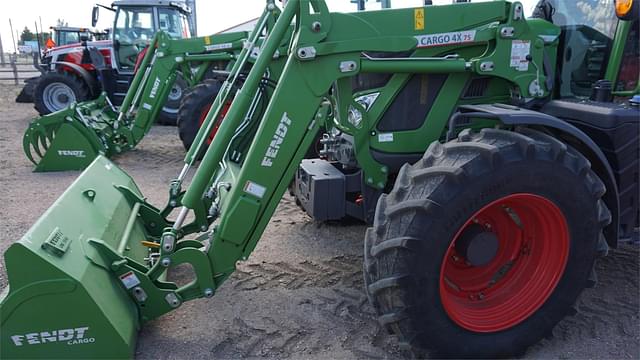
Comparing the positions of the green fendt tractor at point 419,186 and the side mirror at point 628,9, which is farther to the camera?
the side mirror at point 628,9

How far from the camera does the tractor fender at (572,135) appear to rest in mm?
2502

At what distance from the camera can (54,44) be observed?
52.9 ft

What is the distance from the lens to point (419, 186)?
2309mm

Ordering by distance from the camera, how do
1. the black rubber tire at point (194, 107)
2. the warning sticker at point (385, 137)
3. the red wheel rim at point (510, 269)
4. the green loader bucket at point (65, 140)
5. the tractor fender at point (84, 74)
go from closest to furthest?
the red wheel rim at point (510, 269)
the warning sticker at point (385, 137)
the green loader bucket at point (65, 140)
the black rubber tire at point (194, 107)
the tractor fender at point (84, 74)

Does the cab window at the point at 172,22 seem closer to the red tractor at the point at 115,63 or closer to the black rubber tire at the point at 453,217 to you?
the red tractor at the point at 115,63

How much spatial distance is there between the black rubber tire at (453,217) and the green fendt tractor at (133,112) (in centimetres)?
479

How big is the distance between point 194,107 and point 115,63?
4.84 m

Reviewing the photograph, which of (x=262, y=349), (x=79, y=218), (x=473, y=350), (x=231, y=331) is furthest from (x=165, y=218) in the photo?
(x=473, y=350)

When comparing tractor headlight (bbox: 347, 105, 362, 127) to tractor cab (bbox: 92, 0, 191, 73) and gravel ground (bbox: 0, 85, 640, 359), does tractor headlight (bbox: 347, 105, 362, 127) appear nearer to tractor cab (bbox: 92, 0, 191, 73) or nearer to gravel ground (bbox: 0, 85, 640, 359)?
gravel ground (bbox: 0, 85, 640, 359)

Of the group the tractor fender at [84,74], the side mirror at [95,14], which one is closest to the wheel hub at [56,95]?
the tractor fender at [84,74]

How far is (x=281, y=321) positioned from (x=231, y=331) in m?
0.30

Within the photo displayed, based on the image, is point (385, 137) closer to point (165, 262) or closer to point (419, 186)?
point (419, 186)

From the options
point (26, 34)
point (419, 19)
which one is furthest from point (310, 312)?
point (26, 34)

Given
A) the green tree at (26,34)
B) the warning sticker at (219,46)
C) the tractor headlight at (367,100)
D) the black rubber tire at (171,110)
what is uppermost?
the tractor headlight at (367,100)
